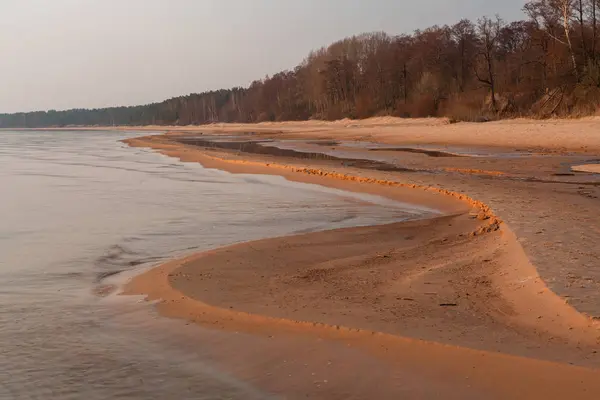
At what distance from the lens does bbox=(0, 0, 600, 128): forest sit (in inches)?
1609

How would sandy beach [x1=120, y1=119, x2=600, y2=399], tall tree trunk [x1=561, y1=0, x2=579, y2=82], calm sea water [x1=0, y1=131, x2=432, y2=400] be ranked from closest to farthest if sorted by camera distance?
1. sandy beach [x1=120, y1=119, x2=600, y2=399]
2. calm sea water [x1=0, y1=131, x2=432, y2=400]
3. tall tree trunk [x1=561, y1=0, x2=579, y2=82]

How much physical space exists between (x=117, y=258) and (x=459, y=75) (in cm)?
5999

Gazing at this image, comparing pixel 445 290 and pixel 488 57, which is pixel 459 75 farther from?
pixel 445 290

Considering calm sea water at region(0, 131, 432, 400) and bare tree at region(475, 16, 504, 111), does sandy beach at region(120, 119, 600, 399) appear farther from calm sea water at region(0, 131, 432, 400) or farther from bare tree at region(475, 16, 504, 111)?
bare tree at region(475, 16, 504, 111)

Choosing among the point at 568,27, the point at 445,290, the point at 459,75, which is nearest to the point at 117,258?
the point at 445,290

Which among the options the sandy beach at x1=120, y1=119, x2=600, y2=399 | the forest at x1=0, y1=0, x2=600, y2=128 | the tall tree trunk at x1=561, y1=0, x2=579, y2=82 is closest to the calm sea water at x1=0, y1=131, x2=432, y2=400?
the sandy beach at x1=120, y1=119, x2=600, y2=399

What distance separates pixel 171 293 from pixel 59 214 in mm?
7795

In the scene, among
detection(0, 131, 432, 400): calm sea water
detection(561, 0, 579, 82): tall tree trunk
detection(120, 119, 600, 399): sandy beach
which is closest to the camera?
detection(120, 119, 600, 399): sandy beach

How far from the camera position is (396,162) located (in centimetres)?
2286

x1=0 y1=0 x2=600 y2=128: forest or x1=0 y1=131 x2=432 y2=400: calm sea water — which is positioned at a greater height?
x1=0 y1=0 x2=600 y2=128: forest

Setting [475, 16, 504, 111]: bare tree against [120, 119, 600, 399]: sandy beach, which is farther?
[475, 16, 504, 111]: bare tree

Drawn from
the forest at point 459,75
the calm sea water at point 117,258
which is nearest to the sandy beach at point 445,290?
the calm sea water at point 117,258

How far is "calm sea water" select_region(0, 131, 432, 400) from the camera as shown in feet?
14.2

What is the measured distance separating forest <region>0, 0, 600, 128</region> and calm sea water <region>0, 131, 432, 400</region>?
1004 inches
